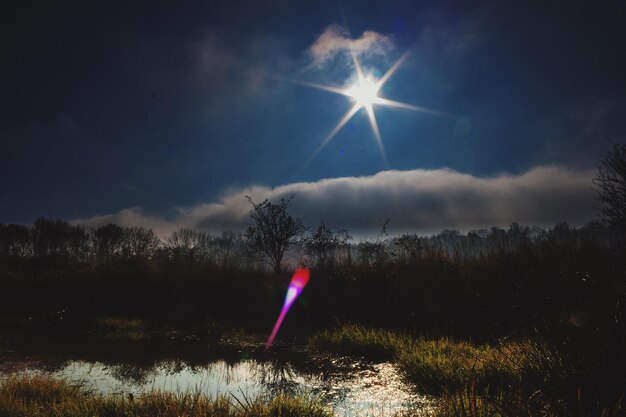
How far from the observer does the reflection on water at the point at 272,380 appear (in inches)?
192

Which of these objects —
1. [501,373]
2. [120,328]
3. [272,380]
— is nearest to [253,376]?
[272,380]

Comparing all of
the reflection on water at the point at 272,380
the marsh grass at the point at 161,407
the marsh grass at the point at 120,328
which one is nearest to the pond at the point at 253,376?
the reflection on water at the point at 272,380

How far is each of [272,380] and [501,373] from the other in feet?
11.5

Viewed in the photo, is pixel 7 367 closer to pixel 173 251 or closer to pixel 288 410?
pixel 288 410

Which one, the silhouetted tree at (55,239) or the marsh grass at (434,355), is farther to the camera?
the silhouetted tree at (55,239)

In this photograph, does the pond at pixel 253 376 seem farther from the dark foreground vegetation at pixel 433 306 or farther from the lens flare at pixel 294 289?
the lens flare at pixel 294 289

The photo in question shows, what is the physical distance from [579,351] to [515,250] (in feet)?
27.1

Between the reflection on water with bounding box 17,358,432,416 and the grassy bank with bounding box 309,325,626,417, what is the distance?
484 millimetres

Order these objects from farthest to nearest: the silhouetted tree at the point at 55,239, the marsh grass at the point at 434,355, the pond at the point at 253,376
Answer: the silhouetted tree at the point at 55,239, the pond at the point at 253,376, the marsh grass at the point at 434,355

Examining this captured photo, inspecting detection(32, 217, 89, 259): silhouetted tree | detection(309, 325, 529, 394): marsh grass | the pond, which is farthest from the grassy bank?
detection(32, 217, 89, 259): silhouetted tree

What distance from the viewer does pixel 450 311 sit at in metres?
9.30

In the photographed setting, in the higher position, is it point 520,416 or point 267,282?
point 267,282

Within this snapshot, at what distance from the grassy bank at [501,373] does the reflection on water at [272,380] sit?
484 millimetres

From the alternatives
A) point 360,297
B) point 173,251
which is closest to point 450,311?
point 360,297
